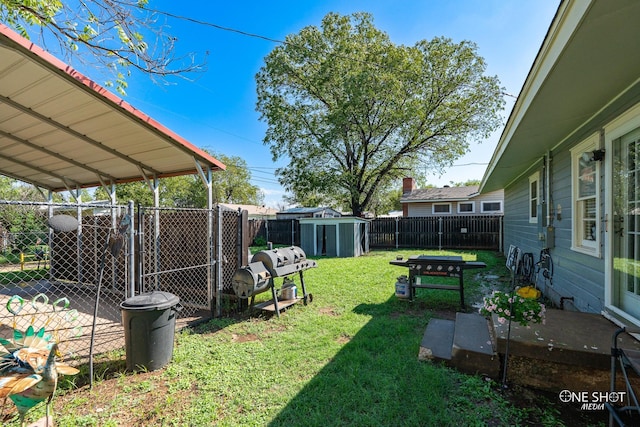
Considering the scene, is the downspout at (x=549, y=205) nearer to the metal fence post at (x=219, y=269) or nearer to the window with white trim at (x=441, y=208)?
the metal fence post at (x=219, y=269)

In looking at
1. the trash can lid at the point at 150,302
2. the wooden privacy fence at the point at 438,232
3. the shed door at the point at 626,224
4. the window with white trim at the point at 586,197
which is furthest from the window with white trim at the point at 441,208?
the trash can lid at the point at 150,302

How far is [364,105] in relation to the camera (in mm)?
14203

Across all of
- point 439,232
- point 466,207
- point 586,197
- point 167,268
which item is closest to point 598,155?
point 586,197

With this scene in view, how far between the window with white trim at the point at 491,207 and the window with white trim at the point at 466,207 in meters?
0.63

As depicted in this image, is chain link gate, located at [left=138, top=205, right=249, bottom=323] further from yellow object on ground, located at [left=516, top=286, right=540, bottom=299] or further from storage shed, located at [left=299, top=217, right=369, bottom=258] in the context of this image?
storage shed, located at [left=299, top=217, right=369, bottom=258]

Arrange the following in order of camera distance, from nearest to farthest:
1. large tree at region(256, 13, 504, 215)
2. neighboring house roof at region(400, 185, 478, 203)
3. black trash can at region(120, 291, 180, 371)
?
black trash can at region(120, 291, 180, 371), large tree at region(256, 13, 504, 215), neighboring house roof at region(400, 185, 478, 203)

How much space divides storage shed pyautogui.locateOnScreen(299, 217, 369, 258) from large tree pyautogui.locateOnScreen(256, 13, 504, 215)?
394cm

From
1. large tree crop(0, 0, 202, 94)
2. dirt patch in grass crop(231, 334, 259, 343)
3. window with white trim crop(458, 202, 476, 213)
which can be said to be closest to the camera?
large tree crop(0, 0, 202, 94)

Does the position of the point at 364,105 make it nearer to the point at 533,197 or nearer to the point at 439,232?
the point at 439,232

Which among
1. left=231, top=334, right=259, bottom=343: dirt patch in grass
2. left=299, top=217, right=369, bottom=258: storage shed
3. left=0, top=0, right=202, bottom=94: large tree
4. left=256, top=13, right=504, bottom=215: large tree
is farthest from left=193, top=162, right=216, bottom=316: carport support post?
left=256, top=13, right=504, bottom=215: large tree

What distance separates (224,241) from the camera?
530 cm

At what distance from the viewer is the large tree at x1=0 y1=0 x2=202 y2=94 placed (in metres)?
3.63

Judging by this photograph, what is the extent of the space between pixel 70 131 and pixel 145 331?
11.7 ft

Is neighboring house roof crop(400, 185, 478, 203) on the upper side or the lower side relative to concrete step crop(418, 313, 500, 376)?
upper
